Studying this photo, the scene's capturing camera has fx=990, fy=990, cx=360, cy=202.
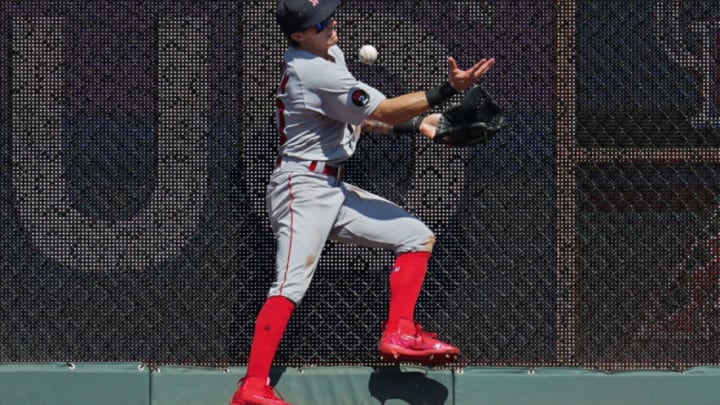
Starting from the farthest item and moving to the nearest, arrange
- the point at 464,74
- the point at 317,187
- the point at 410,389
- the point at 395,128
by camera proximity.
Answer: the point at 410,389 → the point at 395,128 → the point at 317,187 → the point at 464,74

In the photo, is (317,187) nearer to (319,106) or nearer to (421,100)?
(319,106)

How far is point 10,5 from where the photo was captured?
435cm

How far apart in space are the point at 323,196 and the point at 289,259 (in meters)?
0.29

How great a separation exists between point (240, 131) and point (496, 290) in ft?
4.36

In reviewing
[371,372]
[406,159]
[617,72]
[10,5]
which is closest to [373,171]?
[406,159]

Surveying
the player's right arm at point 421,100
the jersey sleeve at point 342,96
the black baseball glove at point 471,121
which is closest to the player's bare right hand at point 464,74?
the player's right arm at point 421,100

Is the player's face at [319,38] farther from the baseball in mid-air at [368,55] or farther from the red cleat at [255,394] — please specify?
the red cleat at [255,394]

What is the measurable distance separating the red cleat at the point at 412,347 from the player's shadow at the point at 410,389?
1.02ft

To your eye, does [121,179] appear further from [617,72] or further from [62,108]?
[617,72]

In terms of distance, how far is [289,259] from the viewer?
3.93 metres

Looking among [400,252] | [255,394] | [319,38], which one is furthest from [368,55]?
[255,394]

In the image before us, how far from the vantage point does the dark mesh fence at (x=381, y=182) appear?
170 inches

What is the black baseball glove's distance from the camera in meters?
3.89

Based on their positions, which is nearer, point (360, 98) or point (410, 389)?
point (360, 98)
